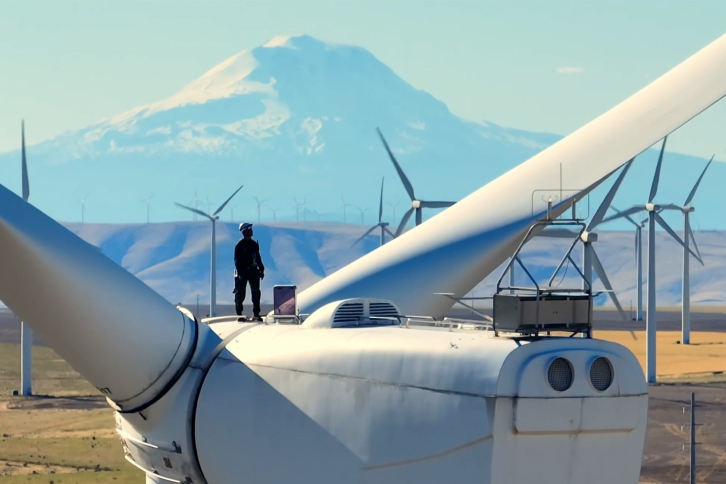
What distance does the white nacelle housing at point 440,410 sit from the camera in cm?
1755

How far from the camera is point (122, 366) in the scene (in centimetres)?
2391

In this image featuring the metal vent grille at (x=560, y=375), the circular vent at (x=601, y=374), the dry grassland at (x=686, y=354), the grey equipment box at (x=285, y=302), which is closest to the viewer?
the metal vent grille at (x=560, y=375)

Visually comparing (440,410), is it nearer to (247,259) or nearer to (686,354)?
(247,259)

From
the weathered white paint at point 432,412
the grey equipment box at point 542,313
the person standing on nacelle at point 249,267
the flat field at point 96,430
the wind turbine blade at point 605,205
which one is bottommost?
the flat field at point 96,430

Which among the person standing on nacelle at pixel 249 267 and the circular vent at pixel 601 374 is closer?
the circular vent at pixel 601 374

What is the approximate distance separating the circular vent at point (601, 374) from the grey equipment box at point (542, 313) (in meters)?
1.10

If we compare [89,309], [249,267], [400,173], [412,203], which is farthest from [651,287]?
[89,309]

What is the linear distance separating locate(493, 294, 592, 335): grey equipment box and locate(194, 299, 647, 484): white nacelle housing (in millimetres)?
404

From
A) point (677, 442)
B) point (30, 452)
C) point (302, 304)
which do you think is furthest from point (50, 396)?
point (302, 304)

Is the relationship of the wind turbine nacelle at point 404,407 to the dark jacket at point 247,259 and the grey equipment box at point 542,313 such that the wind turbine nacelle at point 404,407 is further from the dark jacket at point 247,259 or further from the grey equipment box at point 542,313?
the dark jacket at point 247,259

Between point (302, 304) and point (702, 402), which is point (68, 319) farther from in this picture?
point (702, 402)

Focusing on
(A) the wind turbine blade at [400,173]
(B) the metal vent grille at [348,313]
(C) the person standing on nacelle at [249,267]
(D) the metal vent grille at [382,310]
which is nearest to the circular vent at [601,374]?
(B) the metal vent grille at [348,313]

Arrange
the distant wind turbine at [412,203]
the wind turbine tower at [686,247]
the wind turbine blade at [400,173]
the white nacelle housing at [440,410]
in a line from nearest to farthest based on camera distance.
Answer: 1. the white nacelle housing at [440,410]
2. the distant wind turbine at [412,203]
3. the wind turbine blade at [400,173]
4. the wind turbine tower at [686,247]

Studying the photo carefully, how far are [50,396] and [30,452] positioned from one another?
91.4 ft
